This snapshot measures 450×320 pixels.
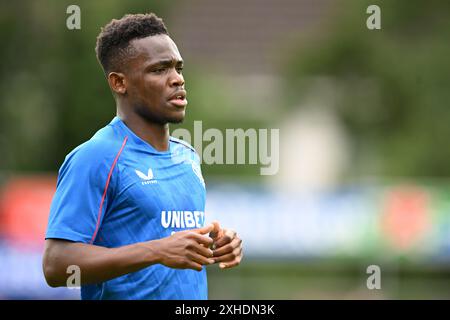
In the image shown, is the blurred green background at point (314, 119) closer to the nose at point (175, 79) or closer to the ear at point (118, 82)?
the ear at point (118, 82)

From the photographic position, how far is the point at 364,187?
14.8 metres

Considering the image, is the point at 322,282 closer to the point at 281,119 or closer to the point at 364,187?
the point at 364,187

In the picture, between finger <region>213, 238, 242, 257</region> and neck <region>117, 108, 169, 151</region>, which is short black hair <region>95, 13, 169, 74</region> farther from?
finger <region>213, 238, 242, 257</region>

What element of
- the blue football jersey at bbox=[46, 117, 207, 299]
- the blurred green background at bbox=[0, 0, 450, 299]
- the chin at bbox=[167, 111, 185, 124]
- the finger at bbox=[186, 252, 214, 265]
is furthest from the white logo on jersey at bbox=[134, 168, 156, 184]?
the blurred green background at bbox=[0, 0, 450, 299]

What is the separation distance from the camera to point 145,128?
505 cm

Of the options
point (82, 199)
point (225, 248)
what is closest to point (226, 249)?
point (225, 248)

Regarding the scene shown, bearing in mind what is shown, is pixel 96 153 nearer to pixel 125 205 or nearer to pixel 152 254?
pixel 125 205

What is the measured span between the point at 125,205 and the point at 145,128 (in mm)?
499

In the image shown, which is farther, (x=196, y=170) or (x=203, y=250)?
(x=196, y=170)

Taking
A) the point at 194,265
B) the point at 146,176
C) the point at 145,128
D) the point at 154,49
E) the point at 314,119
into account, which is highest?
the point at 314,119

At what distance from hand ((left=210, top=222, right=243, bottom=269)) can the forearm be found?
1.33ft
